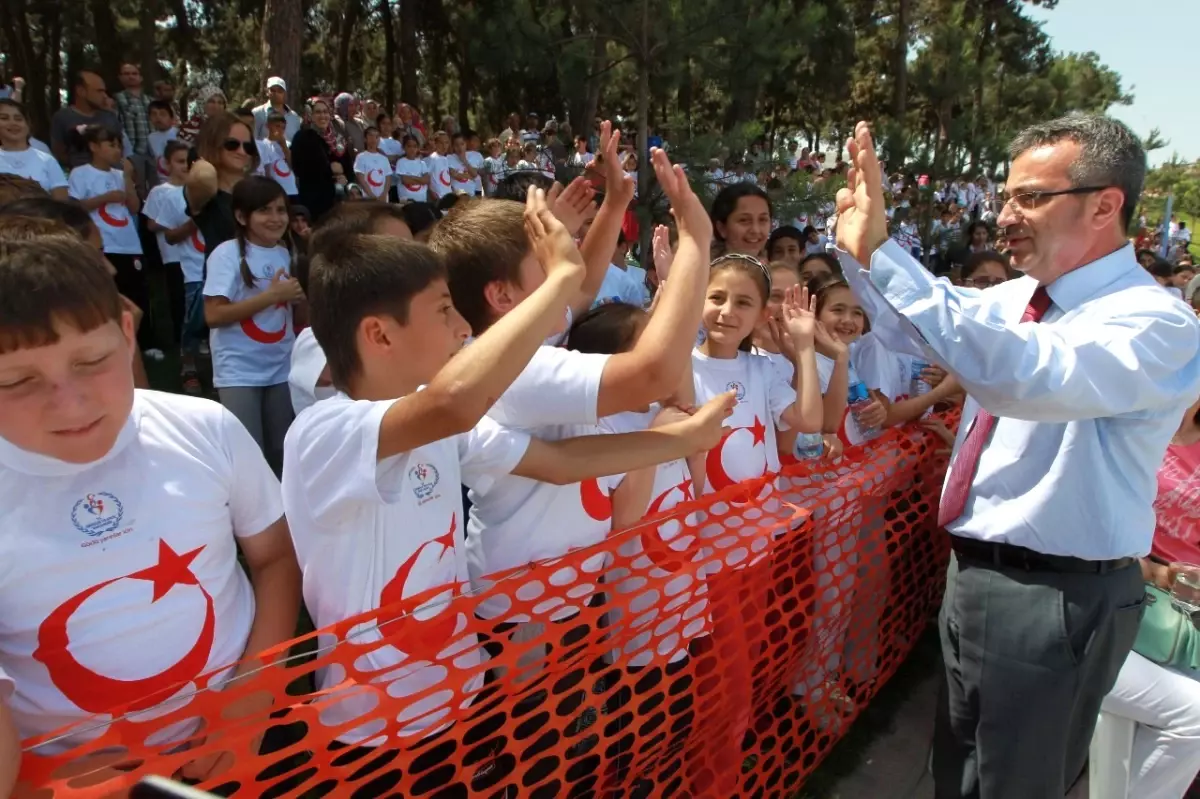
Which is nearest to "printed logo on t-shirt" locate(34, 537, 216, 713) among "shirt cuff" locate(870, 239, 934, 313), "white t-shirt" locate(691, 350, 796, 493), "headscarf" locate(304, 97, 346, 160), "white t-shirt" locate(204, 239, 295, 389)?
"shirt cuff" locate(870, 239, 934, 313)

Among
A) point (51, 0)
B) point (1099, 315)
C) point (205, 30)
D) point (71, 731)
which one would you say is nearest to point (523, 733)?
point (71, 731)

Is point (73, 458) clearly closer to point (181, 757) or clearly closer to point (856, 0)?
point (181, 757)

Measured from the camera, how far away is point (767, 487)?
8.13ft

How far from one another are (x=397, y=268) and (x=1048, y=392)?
1.30 meters

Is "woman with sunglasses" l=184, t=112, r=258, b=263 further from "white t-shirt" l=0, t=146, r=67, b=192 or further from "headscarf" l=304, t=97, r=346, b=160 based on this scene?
"headscarf" l=304, t=97, r=346, b=160

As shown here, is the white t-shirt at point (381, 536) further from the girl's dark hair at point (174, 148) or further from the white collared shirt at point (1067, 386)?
the girl's dark hair at point (174, 148)

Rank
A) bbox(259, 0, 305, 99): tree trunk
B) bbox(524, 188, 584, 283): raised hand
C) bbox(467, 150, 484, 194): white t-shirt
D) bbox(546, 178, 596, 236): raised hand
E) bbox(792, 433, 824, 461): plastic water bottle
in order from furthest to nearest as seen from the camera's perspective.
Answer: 1. bbox(467, 150, 484, 194): white t-shirt
2. bbox(259, 0, 305, 99): tree trunk
3. bbox(792, 433, 824, 461): plastic water bottle
4. bbox(546, 178, 596, 236): raised hand
5. bbox(524, 188, 584, 283): raised hand

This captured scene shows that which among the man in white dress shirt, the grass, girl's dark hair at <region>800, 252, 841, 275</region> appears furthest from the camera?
girl's dark hair at <region>800, 252, 841, 275</region>

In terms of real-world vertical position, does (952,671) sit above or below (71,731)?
below

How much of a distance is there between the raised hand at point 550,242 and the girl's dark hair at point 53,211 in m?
1.58

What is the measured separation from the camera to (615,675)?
2002 millimetres

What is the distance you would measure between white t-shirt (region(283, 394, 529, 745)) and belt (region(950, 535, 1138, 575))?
46.4 inches

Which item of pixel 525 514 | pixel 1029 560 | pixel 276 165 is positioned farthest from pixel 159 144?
pixel 1029 560

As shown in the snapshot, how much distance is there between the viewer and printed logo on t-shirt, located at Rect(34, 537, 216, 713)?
1.24 m
